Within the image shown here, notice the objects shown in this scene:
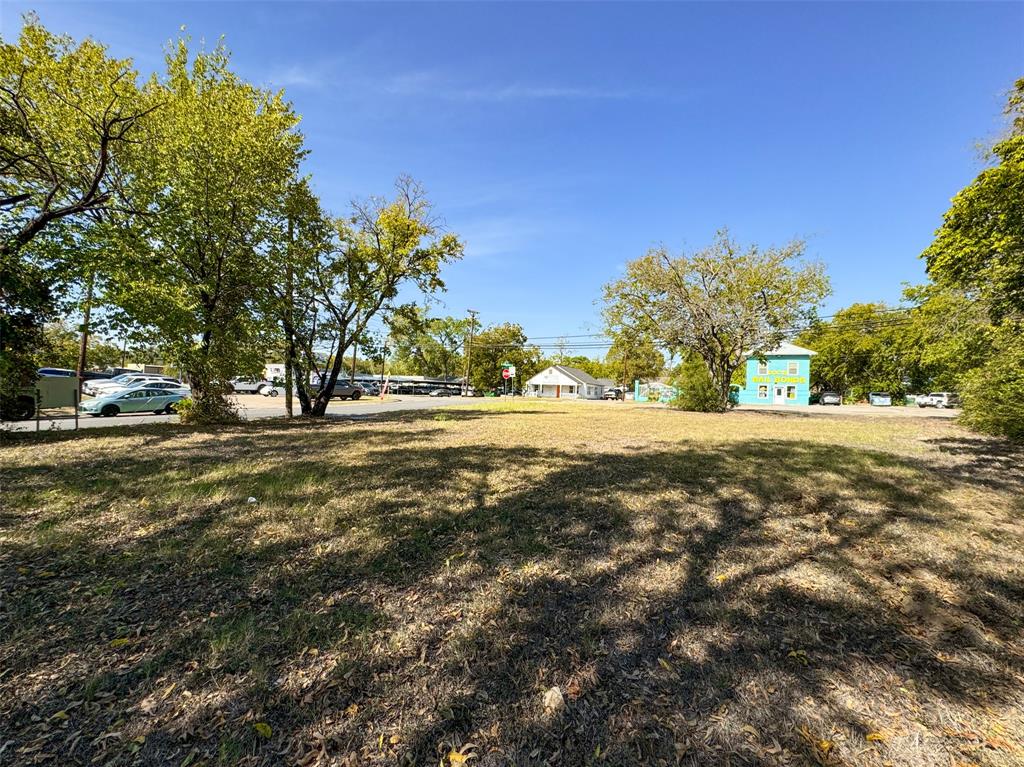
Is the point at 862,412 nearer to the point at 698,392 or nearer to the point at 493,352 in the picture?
the point at 698,392

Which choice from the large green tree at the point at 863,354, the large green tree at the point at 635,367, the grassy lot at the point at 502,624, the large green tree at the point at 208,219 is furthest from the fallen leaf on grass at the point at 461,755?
the large green tree at the point at 635,367

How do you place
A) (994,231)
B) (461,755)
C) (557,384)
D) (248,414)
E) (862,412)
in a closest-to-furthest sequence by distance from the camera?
(461,755), (994,231), (248,414), (862,412), (557,384)

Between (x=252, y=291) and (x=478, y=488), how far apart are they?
37.0ft

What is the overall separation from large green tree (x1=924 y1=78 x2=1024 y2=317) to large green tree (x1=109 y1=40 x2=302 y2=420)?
53.9 ft

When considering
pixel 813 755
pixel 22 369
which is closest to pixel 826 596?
pixel 813 755

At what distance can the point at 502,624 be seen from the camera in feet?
8.63

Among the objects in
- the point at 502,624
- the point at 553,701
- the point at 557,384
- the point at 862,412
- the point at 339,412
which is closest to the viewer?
the point at 553,701

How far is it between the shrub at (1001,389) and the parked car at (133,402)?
2754cm

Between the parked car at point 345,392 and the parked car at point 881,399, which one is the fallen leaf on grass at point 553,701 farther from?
the parked car at point 881,399

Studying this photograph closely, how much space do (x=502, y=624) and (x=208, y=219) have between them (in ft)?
43.9

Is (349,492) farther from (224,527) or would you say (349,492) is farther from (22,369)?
(22,369)

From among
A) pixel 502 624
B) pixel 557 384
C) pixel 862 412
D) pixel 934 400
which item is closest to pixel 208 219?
pixel 502 624

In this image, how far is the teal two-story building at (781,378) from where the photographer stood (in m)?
42.2

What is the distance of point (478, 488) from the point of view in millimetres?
5543
